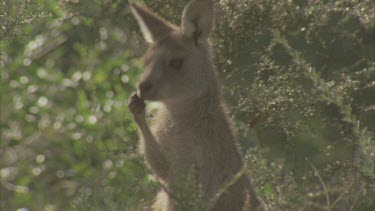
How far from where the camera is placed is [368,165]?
3.91 m

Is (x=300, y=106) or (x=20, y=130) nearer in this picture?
(x=300, y=106)

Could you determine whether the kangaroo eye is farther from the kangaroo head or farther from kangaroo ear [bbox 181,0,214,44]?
kangaroo ear [bbox 181,0,214,44]

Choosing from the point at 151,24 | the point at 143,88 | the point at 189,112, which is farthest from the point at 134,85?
the point at 143,88

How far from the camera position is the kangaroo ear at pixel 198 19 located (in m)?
5.76

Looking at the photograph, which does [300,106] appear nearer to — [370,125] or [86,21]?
[370,125]

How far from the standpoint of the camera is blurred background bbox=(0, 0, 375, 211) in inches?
238

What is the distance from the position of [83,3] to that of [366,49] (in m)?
2.39

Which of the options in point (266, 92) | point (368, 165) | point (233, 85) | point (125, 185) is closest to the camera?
point (368, 165)

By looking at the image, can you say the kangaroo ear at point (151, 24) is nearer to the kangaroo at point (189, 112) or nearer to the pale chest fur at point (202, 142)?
the kangaroo at point (189, 112)

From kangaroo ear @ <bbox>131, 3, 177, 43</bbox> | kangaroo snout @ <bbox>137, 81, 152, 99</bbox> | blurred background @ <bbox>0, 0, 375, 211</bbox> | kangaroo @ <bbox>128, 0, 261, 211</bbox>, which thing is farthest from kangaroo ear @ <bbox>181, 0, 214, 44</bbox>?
kangaroo snout @ <bbox>137, 81, 152, 99</bbox>

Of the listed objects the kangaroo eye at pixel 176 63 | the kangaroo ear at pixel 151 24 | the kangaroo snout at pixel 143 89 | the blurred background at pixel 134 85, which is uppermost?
the kangaroo ear at pixel 151 24

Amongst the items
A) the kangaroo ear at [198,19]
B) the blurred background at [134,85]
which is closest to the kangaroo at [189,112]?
the kangaroo ear at [198,19]

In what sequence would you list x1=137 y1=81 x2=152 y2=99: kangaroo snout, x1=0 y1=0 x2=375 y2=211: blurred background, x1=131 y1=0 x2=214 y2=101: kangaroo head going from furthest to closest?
x1=0 y1=0 x2=375 y2=211: blurred background < x1=131 y1=0 x2=214 y2=101: kangaroo head < x1=137 y1=81 x2=152 y2=99: kangaroo snout

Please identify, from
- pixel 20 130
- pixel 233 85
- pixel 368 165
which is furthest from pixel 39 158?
pixel 368 165
